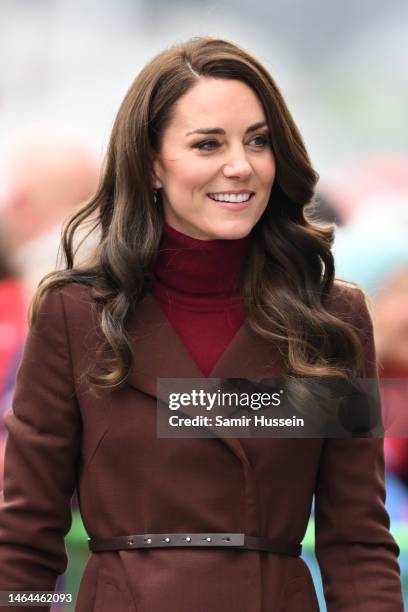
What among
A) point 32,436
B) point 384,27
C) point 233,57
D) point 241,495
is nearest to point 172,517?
point 241,495

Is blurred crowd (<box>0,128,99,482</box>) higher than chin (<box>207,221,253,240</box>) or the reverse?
higher

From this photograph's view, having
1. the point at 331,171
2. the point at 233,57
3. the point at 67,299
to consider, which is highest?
the point at 331,171

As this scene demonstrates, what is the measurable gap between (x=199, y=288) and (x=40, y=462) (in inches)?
14.4

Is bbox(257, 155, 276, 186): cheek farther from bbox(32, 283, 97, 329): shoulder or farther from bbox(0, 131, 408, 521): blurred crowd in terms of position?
bbox(0, 131, 408, 521): blurred crowd

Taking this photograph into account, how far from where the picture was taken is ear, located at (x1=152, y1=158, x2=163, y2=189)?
190 cm

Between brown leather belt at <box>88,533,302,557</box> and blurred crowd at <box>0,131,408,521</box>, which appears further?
blurred crowd at <box>0,131,408,521</box>

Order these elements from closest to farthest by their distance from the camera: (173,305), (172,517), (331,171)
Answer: (172,517)
(173,305)
(331,171)

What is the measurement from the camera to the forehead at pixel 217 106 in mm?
1810

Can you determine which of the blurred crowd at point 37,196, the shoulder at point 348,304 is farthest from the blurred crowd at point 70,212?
the shoulder at point 348,304

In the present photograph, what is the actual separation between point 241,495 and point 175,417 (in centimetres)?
15

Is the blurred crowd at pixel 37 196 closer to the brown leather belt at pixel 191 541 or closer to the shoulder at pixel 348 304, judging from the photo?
the shoulder at pixel 348 304

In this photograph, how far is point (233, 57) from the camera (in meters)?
1.84

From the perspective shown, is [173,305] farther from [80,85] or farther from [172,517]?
[80,85]

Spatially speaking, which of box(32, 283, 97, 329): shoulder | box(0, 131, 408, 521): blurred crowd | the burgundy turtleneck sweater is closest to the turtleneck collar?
the burgundy turtleneck sweater
